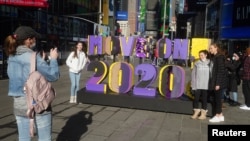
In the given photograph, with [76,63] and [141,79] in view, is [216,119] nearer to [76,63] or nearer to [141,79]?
[141,79]

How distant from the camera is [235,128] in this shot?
447 centimetres

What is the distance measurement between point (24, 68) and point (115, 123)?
4.35m

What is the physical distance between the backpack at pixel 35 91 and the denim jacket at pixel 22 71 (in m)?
0.06

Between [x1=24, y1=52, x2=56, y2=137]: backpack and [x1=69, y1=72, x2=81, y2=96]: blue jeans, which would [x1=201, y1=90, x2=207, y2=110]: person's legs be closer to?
[x1=69, y1=72, x2=81, y2=96]: blue jeans

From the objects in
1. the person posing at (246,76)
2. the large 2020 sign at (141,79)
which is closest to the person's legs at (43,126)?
the large 2020 sign at (141,79)

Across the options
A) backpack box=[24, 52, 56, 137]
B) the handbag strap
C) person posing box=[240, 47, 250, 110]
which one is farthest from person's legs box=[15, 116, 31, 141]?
person posing box=[240, 47, 250, 110]

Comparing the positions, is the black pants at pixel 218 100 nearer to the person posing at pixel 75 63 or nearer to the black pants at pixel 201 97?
the black pants at pixel 201 97

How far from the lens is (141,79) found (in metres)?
10.1

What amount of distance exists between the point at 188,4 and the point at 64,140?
134 feet

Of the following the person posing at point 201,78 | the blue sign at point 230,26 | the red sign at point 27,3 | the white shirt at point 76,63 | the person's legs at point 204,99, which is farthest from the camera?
the blue sign at point 230,26

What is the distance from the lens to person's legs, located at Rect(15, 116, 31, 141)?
4098 mm

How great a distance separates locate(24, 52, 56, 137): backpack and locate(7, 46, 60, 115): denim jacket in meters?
0.06

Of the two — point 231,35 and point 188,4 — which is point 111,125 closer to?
point 231,35

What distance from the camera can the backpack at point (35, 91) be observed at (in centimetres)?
381
